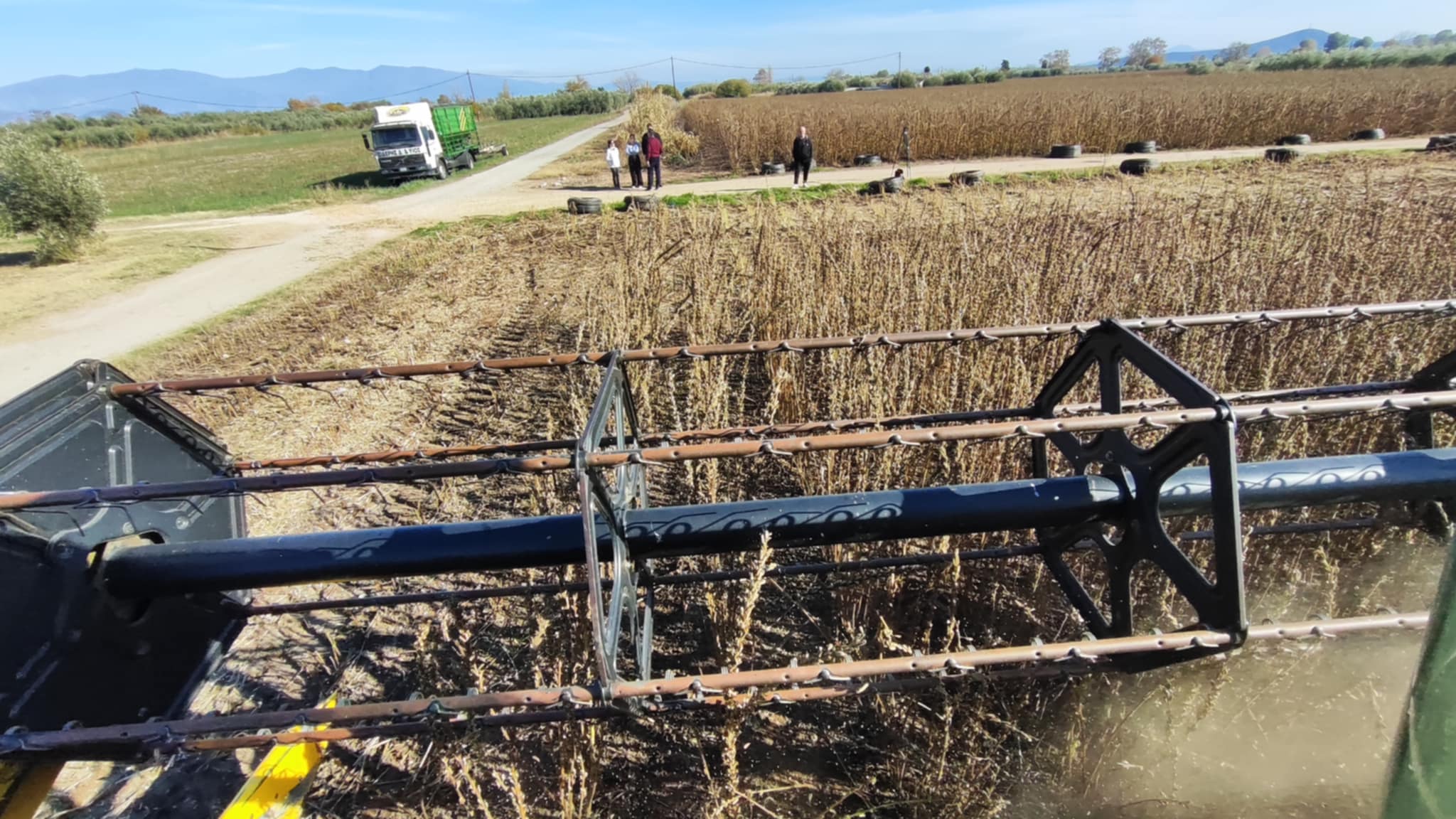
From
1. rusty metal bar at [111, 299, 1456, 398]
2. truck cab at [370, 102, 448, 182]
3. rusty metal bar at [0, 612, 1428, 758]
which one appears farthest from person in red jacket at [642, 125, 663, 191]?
rusty metal bar at [0, 612, 1428, 758]

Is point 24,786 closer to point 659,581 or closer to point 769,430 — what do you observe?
point 659,581

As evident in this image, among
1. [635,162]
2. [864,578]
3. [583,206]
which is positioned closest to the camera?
[864,578]

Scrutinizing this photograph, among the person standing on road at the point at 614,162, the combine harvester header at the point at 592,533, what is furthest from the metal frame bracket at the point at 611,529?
the person standing on road at the point at 614,162

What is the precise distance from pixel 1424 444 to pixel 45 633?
15.3 ft

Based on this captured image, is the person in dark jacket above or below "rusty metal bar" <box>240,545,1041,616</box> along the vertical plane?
above

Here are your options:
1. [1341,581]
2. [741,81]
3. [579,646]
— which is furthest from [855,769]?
[741,81]

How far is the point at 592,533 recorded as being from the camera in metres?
1.63

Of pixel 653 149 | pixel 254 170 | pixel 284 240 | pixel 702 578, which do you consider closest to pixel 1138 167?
pixel 653 149

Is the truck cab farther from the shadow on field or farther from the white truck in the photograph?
the shadow on field

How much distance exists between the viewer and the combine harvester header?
151cm

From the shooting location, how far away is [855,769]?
2.39 meters

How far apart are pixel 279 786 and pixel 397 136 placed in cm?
2390

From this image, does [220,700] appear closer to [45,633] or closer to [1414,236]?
[45,633]

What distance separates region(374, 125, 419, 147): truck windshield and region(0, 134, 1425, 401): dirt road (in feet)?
6.34
